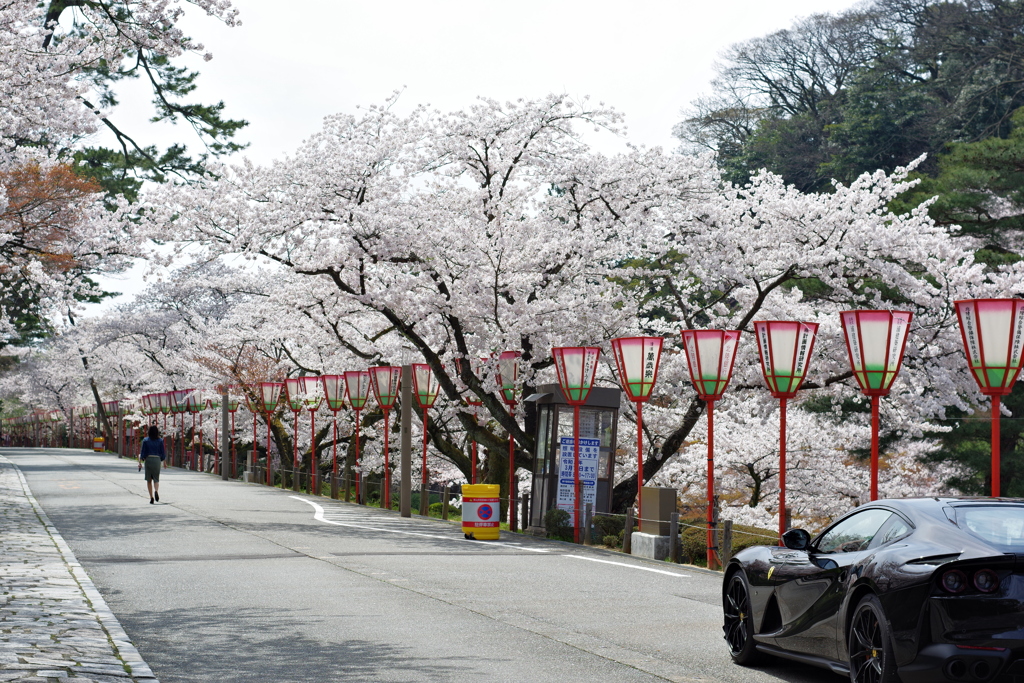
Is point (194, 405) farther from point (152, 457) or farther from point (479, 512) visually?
point (479, 512)

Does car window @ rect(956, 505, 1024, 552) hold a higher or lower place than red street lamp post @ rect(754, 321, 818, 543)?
lower

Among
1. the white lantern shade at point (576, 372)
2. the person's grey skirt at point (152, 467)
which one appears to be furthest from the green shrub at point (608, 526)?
the person's grey skirt at point (152, 467)

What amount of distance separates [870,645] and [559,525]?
15.4m

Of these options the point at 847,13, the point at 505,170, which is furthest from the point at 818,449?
the point at 847,13

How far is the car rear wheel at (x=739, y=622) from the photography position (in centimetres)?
852

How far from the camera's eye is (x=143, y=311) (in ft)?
212

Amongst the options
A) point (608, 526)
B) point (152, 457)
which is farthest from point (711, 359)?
point (152, 457)

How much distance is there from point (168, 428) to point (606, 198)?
2096 inches

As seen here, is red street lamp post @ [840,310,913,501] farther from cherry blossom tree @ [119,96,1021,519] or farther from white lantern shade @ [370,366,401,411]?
white lantern shade @ [370,366,401,411]

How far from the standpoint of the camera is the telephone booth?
22469mm

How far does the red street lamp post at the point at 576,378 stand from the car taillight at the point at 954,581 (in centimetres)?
→ 1548

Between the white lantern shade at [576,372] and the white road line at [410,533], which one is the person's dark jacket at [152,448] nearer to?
the white road line at [410,533]

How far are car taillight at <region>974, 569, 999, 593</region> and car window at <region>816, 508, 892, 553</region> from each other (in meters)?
1.10

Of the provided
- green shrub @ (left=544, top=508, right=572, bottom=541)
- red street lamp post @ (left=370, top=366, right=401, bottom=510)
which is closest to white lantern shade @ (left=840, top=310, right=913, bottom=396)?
green shrub @ (left=544, top=508, right=572, bottom=541)
